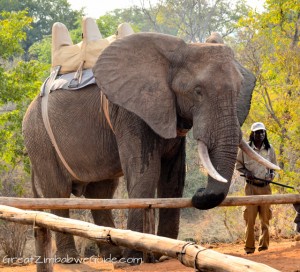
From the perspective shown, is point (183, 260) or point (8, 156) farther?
point (8, 156)

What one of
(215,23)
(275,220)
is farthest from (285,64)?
(215,23)

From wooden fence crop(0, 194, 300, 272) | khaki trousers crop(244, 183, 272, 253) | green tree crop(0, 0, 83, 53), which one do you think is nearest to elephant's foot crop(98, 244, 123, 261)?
khaki trousers crop(244, 183, 272, 253)

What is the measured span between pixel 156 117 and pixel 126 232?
11.6ft

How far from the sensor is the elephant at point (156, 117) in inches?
325

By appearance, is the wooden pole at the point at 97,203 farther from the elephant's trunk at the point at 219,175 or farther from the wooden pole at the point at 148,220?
the elephant's trunk at the point at 219,175

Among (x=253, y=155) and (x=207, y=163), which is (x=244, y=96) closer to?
(x=253, y=155)

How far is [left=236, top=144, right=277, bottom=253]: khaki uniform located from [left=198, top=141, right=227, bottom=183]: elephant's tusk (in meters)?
1.48

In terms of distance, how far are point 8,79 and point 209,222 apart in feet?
30.1

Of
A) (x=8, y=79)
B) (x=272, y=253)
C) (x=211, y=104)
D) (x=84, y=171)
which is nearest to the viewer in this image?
(x=211, y=104)

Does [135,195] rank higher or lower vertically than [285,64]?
lower

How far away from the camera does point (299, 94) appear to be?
46.5ft

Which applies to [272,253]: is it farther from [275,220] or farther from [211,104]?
[275,220]

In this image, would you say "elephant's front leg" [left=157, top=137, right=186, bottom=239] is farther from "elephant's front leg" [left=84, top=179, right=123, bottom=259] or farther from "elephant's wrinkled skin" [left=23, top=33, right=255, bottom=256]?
"elephant's front leg" [left=84, top=179, right=123, bottom=259]

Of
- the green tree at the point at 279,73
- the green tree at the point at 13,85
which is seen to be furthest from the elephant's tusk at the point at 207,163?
the green tree at the point at 13,85
